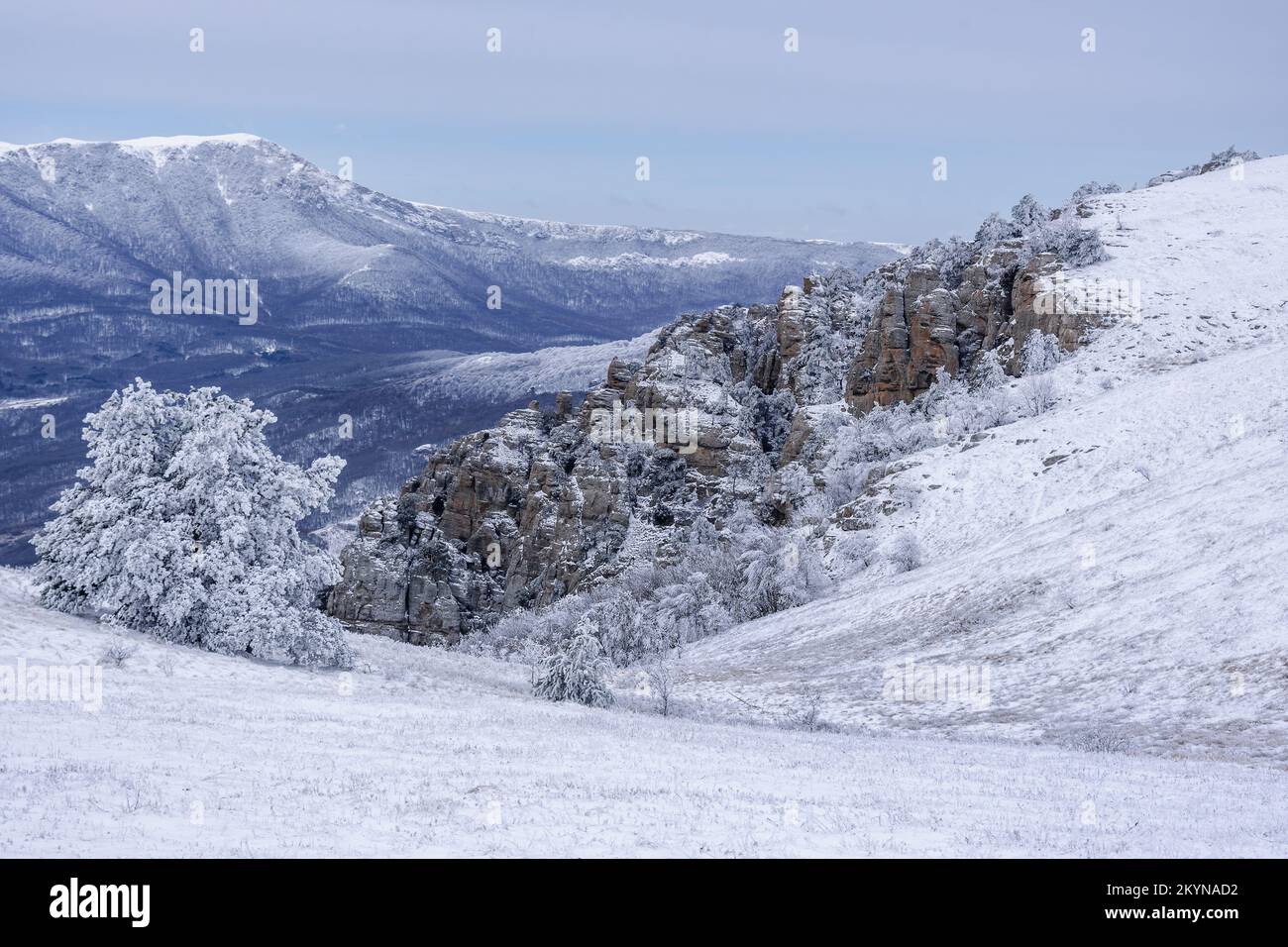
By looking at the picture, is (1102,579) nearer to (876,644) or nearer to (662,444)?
(876,644)

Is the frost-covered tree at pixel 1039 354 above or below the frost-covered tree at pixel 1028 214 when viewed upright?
below

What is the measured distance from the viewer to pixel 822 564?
46344mm

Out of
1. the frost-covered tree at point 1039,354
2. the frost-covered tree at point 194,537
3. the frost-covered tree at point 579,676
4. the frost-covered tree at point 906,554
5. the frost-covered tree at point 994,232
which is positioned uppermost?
the frost-covered tree at point 994,232

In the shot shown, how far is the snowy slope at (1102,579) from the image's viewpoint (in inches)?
968

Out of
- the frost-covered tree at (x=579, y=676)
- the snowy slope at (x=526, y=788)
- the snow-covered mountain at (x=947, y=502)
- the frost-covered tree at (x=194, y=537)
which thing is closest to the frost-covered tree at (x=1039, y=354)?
the snow-covered mountain at (x=947, y=502)

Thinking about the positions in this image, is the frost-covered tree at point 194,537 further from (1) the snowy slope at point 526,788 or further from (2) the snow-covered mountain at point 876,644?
(1) the snowy slope at point 526,788

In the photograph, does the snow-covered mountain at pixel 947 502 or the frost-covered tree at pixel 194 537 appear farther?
the snow-covered mountain at pixel 947 502

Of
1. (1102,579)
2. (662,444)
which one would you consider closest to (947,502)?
(1102,579)

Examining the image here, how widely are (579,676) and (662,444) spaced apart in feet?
179

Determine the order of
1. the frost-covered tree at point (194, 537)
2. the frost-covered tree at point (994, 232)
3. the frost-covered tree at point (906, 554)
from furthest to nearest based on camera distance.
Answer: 1. the frost-covered tree at point (994, 232)
2. the frost-covered tree at point (906, 554)
3. the frost-covered tree at point (194, 537)

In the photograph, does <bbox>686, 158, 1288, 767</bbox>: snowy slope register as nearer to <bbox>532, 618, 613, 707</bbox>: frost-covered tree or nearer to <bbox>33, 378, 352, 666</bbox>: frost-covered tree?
<bbox>532, 618, 613, 707</bbox>: frost-covered tree

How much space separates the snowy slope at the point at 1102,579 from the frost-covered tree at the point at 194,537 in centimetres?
1211

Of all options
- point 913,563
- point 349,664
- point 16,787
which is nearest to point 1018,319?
point 913,563

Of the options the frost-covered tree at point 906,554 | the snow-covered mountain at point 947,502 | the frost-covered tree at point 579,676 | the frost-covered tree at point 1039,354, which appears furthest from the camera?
the frost-covered tree at point 1039,354
